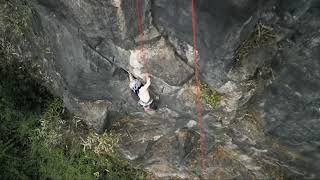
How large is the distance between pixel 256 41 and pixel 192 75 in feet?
3.89

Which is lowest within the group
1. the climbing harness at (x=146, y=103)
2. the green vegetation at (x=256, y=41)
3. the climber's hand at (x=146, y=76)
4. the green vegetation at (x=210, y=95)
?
the climbing harness at (x=146, y=103)

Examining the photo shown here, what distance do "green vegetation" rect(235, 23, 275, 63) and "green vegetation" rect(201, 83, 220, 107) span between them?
0.83m

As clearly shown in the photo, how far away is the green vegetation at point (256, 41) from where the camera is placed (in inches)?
248

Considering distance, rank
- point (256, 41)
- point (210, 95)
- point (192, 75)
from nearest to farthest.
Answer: point (256, 41)
point (192, 75)
point (210, 95)

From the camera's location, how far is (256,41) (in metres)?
6.38

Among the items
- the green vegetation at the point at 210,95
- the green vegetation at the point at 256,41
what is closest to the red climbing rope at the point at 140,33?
the green vegetation at the point at 210,95

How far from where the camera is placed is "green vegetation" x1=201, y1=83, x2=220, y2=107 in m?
7.07

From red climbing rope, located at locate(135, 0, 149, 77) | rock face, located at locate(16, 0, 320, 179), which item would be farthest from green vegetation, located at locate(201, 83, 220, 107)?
red climbing rope, located at locate(135, 0, 149, 77)

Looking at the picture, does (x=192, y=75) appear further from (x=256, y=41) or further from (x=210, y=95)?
(x=256, y=41)

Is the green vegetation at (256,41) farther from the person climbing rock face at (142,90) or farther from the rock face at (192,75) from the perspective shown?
the person climbing rock face at (142,90)

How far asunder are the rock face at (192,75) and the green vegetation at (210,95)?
0.38 ft

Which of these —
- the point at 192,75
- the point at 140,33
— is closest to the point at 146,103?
the point at 192,75

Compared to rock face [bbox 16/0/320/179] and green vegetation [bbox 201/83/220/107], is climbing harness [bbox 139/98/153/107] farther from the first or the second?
green vegetation [bbox 201/83/220/107]

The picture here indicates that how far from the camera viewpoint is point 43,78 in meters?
9.20
